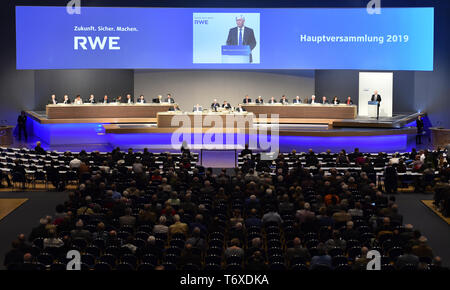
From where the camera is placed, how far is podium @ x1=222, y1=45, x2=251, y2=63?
28781 millimetres

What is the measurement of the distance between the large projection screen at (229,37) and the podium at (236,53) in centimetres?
4

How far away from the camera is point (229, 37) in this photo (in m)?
28.7

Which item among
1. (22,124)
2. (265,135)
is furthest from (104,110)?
(265,135)

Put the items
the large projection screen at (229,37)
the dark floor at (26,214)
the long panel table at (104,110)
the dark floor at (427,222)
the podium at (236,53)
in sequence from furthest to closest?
the podium at (236,53)
the large projection screen at (229,37)
the long panel table at (104,110)
the dark floor at (26,214)
the dark floor at (427,222)

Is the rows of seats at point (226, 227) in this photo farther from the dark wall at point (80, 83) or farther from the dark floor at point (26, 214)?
the dark wall at point (80, 83)

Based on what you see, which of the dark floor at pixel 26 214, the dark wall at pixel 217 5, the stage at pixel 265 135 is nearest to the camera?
the dark floor at pixel 26 214

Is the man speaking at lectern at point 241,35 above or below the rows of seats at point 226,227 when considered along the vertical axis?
above

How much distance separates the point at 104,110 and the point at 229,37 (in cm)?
620

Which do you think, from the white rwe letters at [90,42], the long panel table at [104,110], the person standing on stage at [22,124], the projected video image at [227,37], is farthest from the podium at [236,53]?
the person standing on stage at [22,124]

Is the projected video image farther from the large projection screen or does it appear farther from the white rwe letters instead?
the white rwe letters

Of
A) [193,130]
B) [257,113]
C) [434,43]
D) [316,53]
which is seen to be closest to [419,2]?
[434,43]

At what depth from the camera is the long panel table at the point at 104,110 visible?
90.7 feet

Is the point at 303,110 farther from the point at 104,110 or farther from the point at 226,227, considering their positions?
the point at 226,227

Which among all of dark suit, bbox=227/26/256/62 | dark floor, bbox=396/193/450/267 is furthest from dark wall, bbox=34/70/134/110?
dark floor, bbox=396/193/450/267
